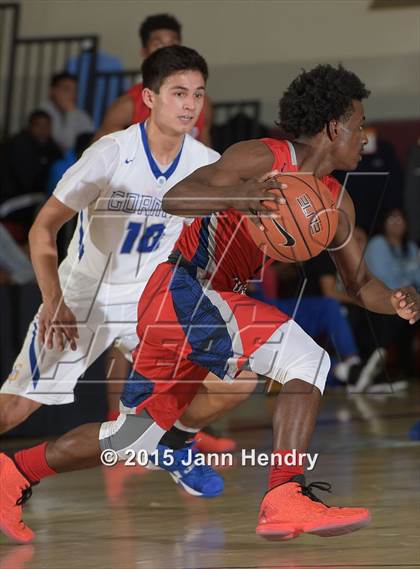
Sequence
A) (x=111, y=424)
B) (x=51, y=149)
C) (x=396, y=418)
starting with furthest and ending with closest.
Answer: (x=51, y=149)
(x=396, y=418)
(x=111, y=424)

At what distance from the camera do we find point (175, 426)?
5305 millimetres

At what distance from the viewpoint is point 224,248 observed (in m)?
4.46

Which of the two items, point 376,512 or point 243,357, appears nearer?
point 243,357

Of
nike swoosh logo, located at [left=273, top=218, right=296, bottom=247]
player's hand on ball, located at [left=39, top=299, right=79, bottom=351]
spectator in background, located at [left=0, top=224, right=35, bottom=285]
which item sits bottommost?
spectator in background, located at [left=0, top=224, right=35, bottom=285]

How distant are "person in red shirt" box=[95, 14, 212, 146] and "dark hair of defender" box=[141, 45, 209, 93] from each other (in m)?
1.02

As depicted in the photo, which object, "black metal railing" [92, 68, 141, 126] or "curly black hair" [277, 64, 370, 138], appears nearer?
"curly black hair" [277, 64, 370, 138]

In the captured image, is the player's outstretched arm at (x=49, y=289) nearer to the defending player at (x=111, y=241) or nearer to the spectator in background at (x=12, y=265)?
the defending player at (x=111, y=241)

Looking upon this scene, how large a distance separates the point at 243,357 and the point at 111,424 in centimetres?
69

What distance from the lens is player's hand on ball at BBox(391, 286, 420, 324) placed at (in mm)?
4184

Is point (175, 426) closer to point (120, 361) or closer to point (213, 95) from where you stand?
point (120, 361)

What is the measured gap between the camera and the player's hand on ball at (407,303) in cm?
418

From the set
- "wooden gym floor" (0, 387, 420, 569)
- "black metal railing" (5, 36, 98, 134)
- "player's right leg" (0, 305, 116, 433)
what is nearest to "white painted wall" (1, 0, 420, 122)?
"black metal railing" (5, 36, 98, 134)

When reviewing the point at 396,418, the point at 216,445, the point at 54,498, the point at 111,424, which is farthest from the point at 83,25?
the point at 111,424

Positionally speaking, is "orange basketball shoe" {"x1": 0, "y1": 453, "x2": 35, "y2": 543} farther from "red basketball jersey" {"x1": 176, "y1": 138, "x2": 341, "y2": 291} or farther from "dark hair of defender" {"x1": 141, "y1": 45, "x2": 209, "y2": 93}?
"dark hair of defender" {"x1": 141, "y1": 45, "x2": 209, "y2": 93}
